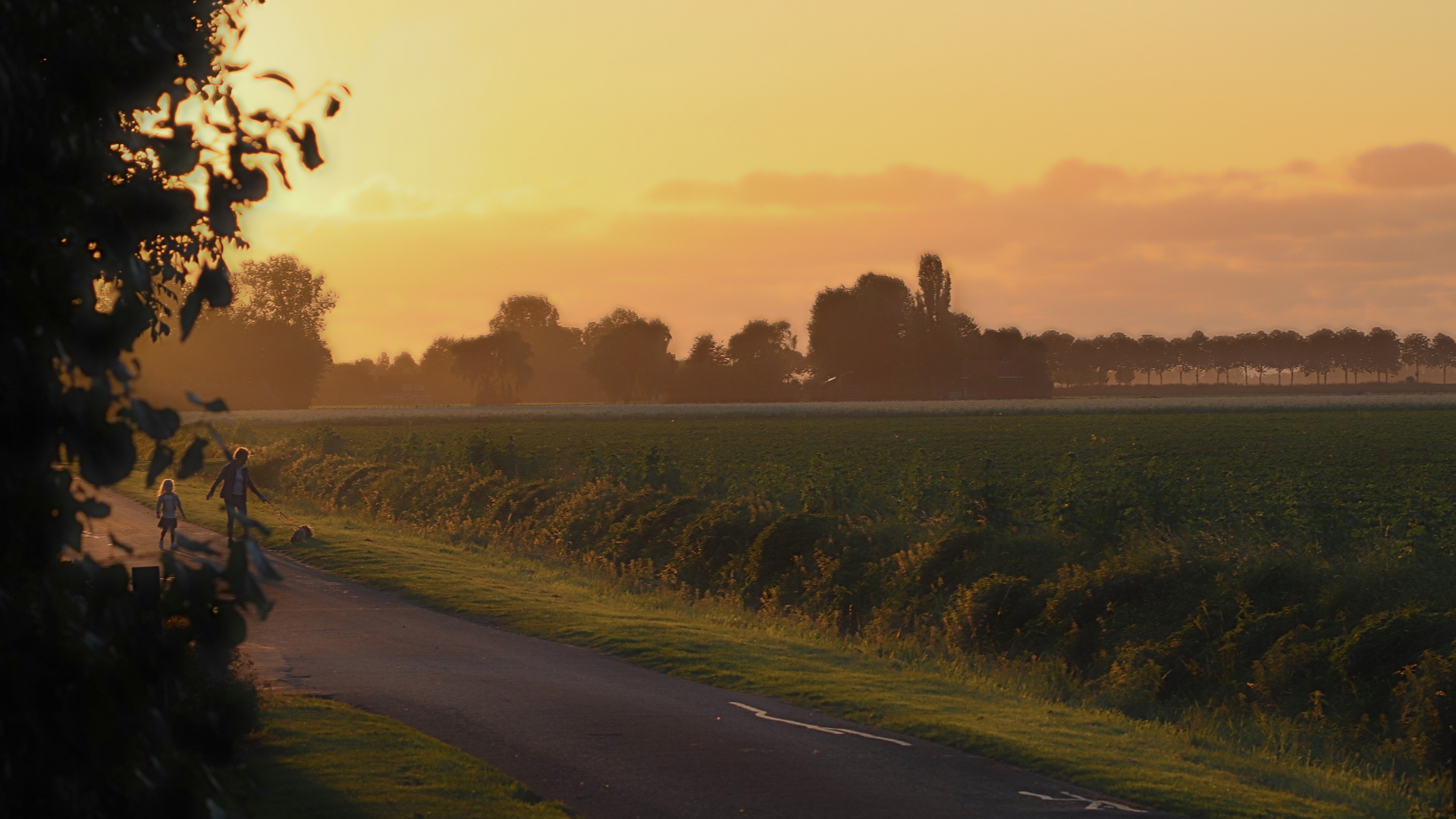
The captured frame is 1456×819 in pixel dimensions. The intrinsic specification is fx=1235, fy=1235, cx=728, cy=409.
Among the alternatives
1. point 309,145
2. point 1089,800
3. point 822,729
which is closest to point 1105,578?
point 822,729

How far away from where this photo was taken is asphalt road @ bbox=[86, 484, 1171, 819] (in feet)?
31.8

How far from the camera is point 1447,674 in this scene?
14289 mm

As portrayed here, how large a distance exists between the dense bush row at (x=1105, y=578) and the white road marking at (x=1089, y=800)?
5867 millimetres

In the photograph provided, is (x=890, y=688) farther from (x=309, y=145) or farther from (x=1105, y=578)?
(x=309, y=145)

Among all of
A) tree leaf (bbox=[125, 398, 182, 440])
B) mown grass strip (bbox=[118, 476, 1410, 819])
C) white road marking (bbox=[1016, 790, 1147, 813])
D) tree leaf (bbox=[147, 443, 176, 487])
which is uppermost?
tree leaf (bbox=[125, 398, 182, 440])

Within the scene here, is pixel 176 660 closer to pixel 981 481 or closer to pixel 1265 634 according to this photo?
pixel 1265 634

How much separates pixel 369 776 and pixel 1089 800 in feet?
19.0

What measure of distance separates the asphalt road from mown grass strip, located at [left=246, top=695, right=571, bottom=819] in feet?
1.33

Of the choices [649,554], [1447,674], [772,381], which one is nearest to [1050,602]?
[1447,674]

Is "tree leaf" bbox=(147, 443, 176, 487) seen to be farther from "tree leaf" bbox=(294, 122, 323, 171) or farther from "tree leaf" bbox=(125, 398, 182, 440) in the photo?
"tree leaf" bbox=(294, 122, 323, 171)

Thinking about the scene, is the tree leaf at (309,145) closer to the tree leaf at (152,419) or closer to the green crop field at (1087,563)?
the tree leaf at (152,419)

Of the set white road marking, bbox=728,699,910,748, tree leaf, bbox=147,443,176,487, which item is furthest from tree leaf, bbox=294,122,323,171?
white road marking, bbox=728,699,910,748

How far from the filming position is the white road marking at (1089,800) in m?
9.88

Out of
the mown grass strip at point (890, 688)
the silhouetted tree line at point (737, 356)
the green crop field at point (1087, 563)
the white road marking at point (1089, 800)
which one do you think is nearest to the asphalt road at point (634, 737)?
the white road marking at point (1089, 800)
